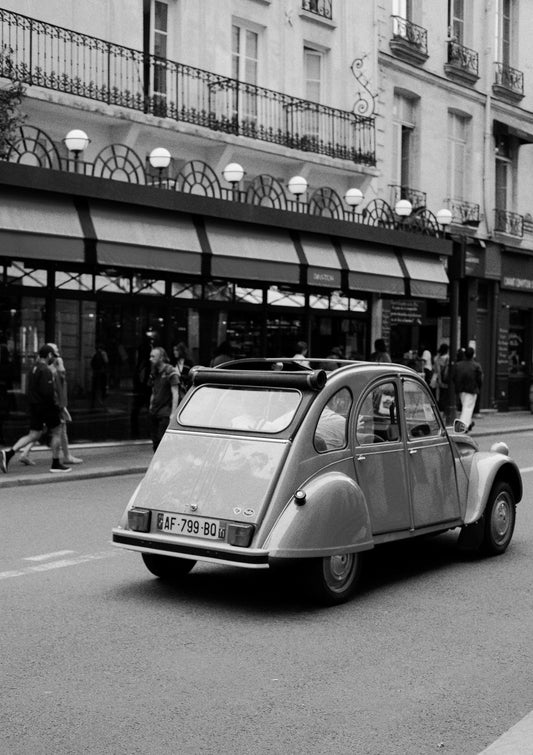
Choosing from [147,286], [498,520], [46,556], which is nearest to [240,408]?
[46,556]

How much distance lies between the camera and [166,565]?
7566 mm

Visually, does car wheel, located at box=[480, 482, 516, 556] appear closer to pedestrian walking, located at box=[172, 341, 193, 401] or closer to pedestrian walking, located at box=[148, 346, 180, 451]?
pedestrian walking, located at box=[148, 346, 180, 451]

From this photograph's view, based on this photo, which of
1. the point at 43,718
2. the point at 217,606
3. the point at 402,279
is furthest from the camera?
the point at 402,279

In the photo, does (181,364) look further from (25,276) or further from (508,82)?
(508,82)

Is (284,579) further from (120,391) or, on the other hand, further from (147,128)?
(147,128)

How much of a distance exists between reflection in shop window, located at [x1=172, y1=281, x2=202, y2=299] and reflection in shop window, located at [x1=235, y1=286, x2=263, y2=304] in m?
1.17

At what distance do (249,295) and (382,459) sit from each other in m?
13.8

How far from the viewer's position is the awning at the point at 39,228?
15.3 meters

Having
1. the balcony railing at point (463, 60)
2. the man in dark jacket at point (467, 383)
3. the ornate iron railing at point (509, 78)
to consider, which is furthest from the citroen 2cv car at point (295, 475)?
the ornate iron railing at point (509, 78)

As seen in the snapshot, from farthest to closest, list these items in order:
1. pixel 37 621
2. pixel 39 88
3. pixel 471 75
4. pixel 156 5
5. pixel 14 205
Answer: pixel 471 75
pixel 156 5
pixel 39 88
pixel 14 205
pixel 37 621

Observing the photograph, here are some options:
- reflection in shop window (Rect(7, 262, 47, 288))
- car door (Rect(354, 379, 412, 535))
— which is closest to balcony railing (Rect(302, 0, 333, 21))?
reflection in shop window (Rect(7, 262, 47, 288))

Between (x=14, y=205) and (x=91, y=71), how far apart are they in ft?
12.8

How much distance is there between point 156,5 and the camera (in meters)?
20.4

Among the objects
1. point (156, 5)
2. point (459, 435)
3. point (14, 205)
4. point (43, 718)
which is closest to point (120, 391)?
point (14, 205)
